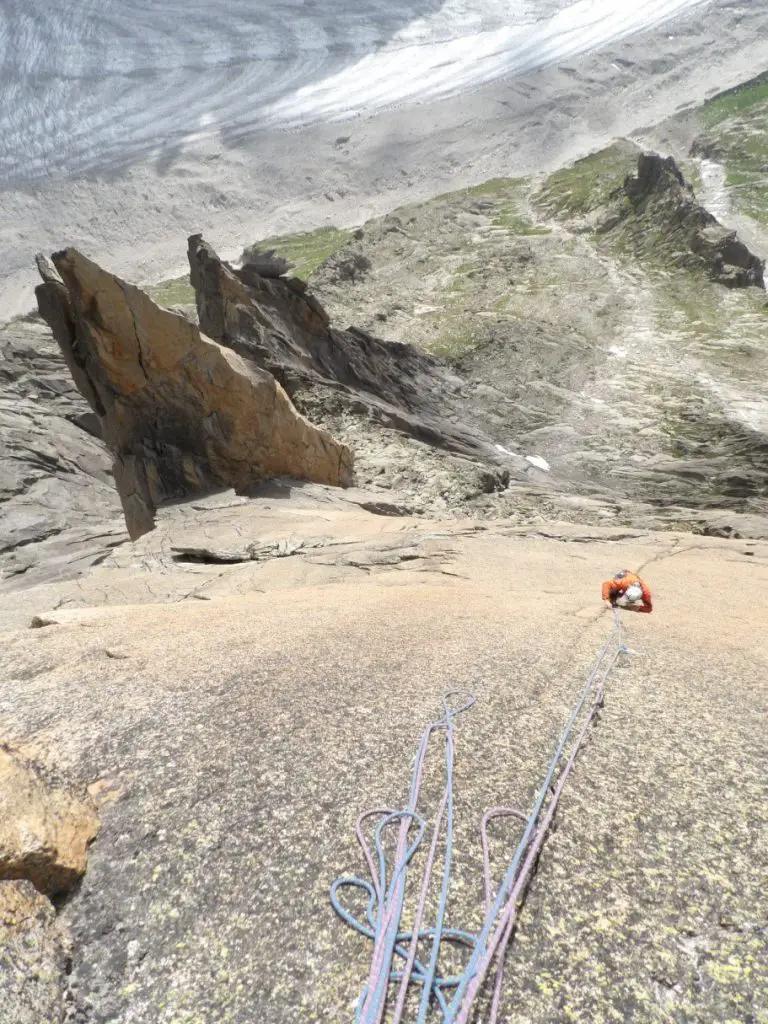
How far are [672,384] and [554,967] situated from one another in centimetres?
5216

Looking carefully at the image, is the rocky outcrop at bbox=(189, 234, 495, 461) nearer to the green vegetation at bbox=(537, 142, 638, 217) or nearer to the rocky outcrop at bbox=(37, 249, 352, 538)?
the rocky outcrop at bbox=(37, 249, 352, 538)

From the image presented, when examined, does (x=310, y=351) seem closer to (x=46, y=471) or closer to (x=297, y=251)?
(x=46, y=471)

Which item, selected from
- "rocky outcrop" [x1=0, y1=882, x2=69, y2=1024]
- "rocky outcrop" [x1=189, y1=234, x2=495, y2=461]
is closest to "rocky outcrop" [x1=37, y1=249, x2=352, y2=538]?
"rocky outcrop" [x1=189, y1=234, x2=495, y2=461]

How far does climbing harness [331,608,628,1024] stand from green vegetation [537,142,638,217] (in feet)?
363

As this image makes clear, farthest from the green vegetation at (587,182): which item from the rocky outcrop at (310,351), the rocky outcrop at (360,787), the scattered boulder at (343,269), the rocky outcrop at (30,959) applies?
the rocky outcrop at (30,959)

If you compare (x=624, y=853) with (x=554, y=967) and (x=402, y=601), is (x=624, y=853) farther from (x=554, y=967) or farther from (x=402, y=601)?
(x=402, y=601)

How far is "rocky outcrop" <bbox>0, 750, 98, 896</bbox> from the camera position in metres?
3.46

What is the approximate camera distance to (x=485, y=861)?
387 centimetres

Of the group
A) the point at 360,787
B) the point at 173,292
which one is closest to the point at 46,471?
the point at 360,787

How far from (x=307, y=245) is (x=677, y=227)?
8708 centimetres

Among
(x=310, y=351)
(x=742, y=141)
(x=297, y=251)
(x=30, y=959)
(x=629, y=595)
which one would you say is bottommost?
(x=629, y=595)

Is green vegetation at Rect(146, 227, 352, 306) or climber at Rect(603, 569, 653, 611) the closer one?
climber at Rect(603, 569, 653, 611)

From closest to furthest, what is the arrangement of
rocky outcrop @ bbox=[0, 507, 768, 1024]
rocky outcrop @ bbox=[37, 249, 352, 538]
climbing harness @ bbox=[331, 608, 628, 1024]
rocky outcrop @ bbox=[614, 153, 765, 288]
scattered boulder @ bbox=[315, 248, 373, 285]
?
1. climbing harness @ bbox=[331, 608, 628, 1024]
2. rocky outcrop @ bbox=[0, 507, 768, 1024]
3. rocky outcrop @ bbox=[37, 249, 352, 538]
4. rocky outcrop @ bbox=[614, 153, 765, 288]
5. scattered boulder @ bbox=[315, 248, 373, 285]

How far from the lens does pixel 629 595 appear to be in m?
10.2
